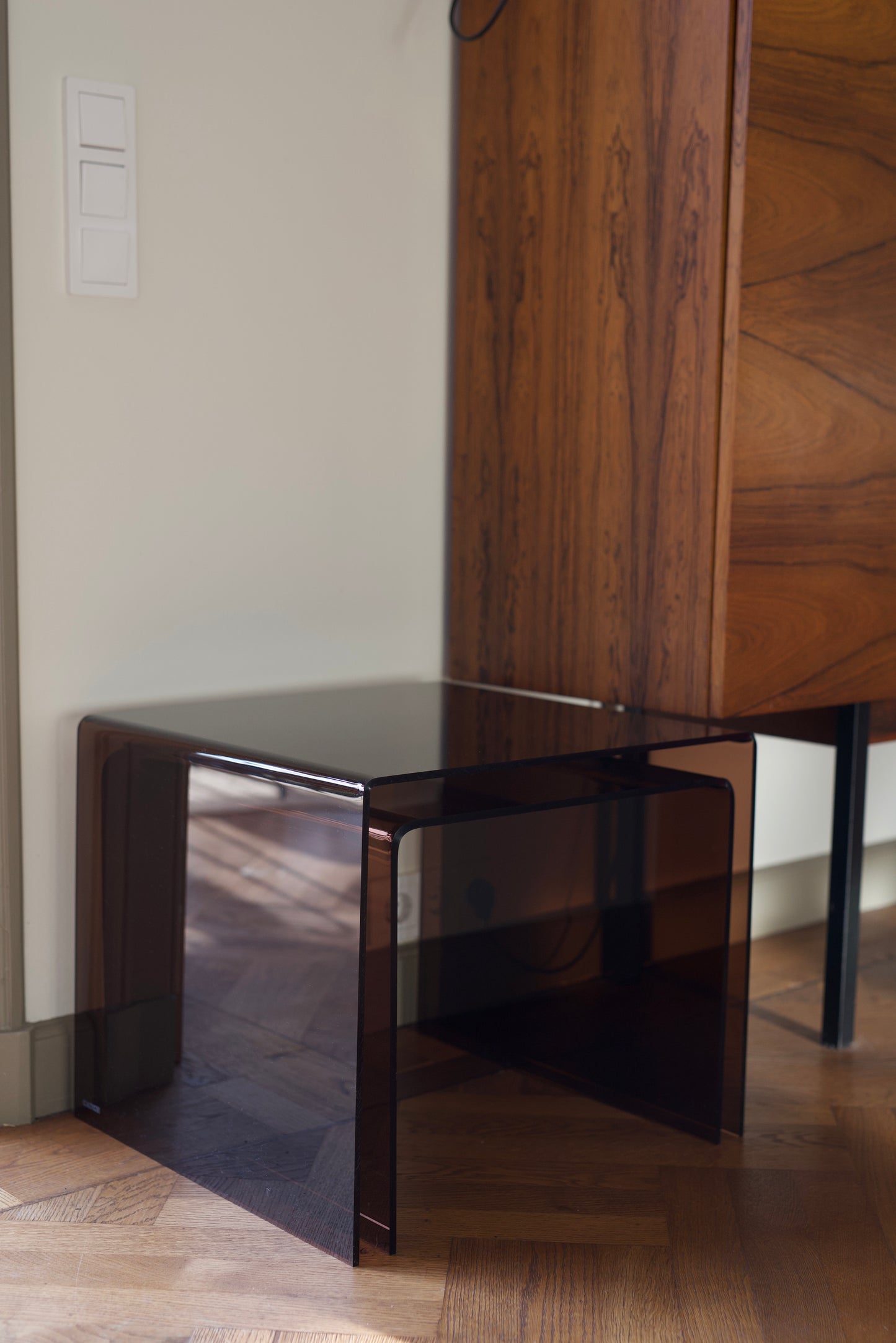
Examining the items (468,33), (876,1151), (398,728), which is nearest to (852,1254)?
(876,1151)

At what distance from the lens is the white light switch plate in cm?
162

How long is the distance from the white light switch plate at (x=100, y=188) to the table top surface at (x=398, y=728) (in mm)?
570

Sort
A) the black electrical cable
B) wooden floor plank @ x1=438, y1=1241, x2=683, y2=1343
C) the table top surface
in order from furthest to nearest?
the black electrical cable
the table top surface
wooden floor plank @ x1=438, y1=1241, x2=683, y2=1343

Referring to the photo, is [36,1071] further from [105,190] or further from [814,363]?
[814,363]

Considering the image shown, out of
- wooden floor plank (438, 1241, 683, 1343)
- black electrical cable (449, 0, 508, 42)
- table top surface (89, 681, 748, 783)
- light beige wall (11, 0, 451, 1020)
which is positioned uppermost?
black electrical cable (449, 0, 508, 42)

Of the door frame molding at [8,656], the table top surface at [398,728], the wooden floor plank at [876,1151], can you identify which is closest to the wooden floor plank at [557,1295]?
the wooden floor plank at [876,1151]

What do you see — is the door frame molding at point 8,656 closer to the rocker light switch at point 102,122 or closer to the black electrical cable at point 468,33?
the rocker light switch at point 102,122

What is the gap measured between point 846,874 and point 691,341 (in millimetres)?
830

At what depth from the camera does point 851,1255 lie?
1368mm

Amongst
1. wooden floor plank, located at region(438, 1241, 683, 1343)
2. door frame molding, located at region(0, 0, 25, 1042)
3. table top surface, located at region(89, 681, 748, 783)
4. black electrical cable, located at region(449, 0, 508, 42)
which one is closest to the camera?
wooden floor plank, located at region(438, 1241, 683, 1343)

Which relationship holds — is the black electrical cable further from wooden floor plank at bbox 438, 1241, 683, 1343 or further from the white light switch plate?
wooden floor plank at bbox 438, 1241, 683, 1343

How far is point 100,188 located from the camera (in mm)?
1649

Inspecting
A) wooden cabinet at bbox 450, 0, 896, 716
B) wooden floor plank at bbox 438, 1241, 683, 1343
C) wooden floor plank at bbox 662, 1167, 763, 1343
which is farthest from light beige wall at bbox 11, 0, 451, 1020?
wooden floor plank at bbox 662, 1167, 763, 1343

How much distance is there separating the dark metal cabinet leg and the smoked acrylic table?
0.97 ft
